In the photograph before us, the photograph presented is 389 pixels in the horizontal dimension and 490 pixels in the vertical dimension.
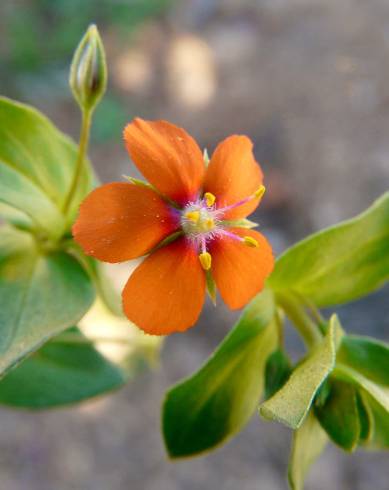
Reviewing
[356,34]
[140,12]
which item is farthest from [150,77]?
[356,34]

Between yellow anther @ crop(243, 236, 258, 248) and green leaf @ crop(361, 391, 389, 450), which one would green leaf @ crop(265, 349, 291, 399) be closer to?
green leaf @ crop(361, 391, 389, 450)

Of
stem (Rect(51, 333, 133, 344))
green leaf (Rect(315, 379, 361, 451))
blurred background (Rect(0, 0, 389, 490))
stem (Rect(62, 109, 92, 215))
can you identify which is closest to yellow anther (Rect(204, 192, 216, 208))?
stem (Rect(62, 109, 92, 215))

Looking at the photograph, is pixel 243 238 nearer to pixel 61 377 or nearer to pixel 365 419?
pixel 365 419

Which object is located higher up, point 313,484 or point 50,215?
point 50,215

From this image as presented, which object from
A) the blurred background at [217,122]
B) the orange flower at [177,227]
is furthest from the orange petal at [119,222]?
the blurred background at [217,122]

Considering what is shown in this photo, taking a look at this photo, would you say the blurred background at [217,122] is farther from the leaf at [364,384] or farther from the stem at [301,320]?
the leaf at [364,384]

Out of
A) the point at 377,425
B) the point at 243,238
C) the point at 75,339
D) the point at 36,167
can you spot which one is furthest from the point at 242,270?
the point at 75,339

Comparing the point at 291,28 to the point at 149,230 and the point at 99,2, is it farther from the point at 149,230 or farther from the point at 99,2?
the point at 149,230
